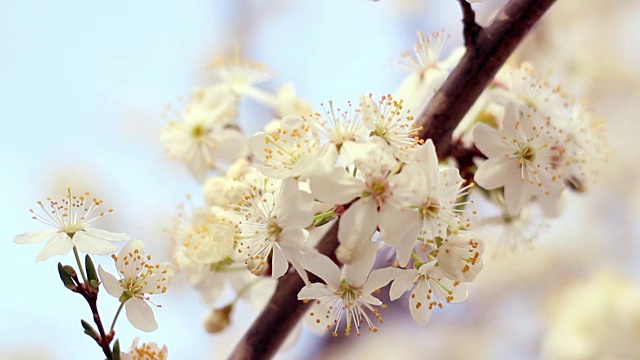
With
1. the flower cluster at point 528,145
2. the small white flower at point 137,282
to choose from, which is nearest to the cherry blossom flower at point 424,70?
the flower cluster at point 528,145

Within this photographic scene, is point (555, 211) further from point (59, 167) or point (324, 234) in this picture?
point (59, 167)

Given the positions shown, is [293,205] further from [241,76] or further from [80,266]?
[241,76]

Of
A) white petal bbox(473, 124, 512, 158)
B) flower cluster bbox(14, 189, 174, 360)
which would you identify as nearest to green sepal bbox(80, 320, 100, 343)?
flower cluster bbox(14, 189, 174, 360)

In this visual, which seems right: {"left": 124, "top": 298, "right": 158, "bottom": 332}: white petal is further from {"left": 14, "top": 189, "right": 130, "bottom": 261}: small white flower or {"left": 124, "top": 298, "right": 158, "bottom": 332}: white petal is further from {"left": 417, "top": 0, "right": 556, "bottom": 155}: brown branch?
{"left": 417, "top": 0, "right": 556, "bottom": 155}: brown branch

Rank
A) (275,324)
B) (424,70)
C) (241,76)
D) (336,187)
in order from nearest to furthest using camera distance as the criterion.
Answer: (336,187) → (275,324) → (424,70) → (241,76)

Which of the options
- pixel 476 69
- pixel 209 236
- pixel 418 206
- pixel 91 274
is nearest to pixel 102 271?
pixel 91 274

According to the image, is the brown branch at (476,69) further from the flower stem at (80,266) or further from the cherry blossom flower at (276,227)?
the flower stem at (80,266)

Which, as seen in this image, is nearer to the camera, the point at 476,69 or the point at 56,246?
the point at 56,246
